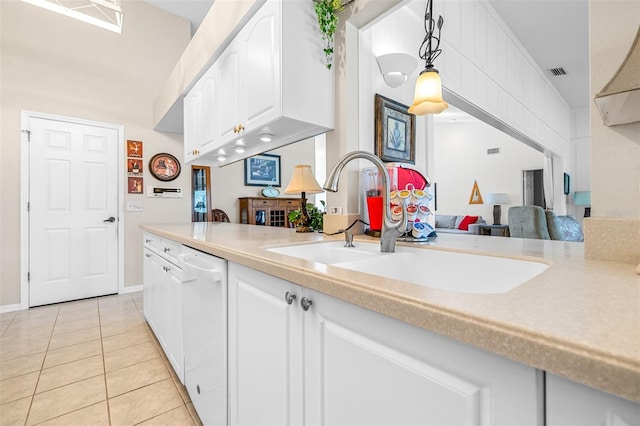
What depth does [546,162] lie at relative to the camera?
5781 mm

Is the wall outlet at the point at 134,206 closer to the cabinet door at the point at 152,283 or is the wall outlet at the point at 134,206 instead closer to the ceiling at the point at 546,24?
the cabinet door at the point at 152,283

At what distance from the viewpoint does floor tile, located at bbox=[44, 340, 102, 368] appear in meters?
2.02

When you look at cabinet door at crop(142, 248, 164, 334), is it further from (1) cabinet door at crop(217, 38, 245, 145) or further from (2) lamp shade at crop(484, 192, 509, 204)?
(2) lamp shade at crop(484, 192, 509, 204)

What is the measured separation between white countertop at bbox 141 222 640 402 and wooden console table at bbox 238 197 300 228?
3.87 metres

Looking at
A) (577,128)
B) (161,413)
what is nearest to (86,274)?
(161,413)

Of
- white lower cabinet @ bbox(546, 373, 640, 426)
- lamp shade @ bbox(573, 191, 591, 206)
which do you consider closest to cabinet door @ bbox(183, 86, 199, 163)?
white lower cabinet @ bbox(546, 373, 640, 426)

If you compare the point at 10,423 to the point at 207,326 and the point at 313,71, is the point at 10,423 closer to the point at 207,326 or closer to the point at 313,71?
the point at 207,326

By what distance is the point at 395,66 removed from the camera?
6.19 feet

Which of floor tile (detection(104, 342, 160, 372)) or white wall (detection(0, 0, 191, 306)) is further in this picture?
white wall (detection(0, 0, 191, 306))

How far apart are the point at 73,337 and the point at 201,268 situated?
208 cm

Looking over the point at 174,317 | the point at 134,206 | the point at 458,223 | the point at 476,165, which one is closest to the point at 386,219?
the point at 174,317

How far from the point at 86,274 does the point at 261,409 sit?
3.61 meters

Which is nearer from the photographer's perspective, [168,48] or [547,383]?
[547,383]

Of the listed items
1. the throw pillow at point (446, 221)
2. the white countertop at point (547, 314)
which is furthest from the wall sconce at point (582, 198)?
the white countertop at point (547, 314)
